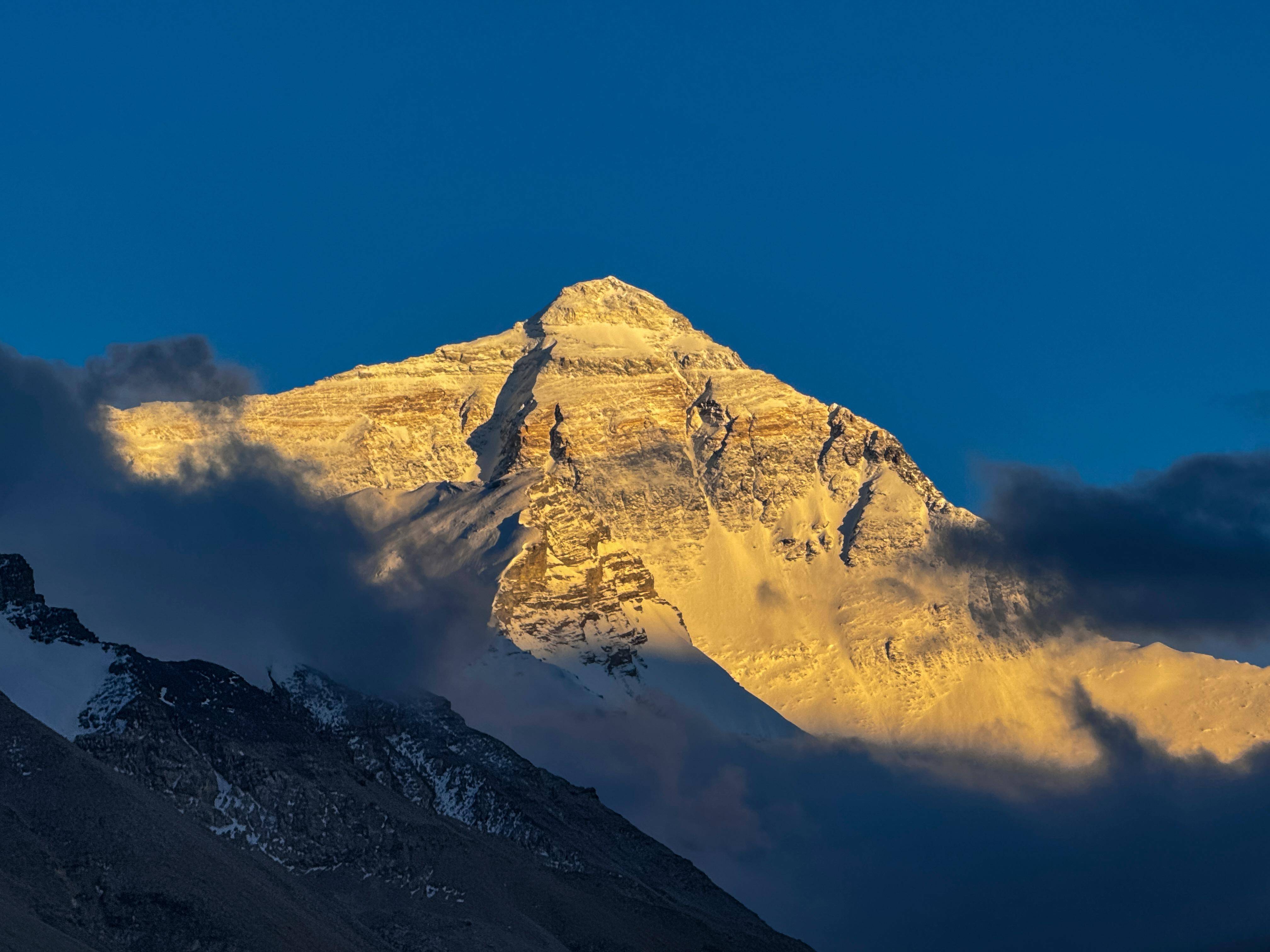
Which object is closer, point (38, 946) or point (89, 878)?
point (38, 946)

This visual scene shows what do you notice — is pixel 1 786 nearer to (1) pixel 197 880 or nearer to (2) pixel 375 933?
(1) pixel 197 880

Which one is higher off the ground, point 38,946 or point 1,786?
point 1,786

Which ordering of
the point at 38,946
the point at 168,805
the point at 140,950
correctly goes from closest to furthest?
the point at 38,946 → the point at 140,950 → the point at 168,805

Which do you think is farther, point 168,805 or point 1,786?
point 168,805

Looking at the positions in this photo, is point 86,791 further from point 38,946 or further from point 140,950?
point 38,946

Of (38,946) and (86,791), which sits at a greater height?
(86,791)

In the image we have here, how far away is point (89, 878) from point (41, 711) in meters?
36.3

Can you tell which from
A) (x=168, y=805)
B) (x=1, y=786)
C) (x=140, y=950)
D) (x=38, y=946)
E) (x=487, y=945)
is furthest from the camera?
(x=487, y=945)

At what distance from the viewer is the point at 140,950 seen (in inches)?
6353

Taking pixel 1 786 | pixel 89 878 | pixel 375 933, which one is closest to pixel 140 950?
pixel 89 878

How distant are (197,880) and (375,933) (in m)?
25.7

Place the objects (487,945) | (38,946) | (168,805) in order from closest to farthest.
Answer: (38,946), (168,805), (487,945)

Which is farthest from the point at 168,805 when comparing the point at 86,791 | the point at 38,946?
the point at 38,946

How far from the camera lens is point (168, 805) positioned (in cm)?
18700
